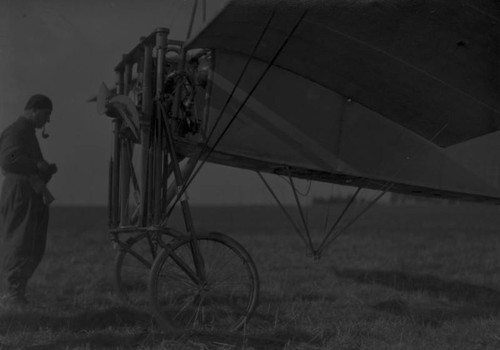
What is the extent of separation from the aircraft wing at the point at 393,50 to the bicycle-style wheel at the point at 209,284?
6.21 ft

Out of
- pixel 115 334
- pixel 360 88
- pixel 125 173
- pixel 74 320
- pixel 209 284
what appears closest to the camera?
pixel 115 334

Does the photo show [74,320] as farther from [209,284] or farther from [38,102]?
[38,102]

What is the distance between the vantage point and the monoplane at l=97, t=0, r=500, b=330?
185 inches

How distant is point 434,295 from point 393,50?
4.36 meters

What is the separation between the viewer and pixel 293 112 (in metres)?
5.96

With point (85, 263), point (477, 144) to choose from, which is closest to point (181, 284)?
point (477, 144)

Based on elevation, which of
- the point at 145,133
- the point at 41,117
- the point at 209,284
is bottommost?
the point at 209,284

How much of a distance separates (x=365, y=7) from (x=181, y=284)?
297 cm

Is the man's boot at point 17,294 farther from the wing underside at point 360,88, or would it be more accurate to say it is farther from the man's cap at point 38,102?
the wing underside at point 360,88

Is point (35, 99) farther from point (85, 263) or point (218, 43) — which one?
point (85, 263)

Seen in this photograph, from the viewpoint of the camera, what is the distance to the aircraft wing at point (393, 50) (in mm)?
4398

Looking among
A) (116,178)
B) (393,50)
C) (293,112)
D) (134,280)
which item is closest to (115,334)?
(116,178)

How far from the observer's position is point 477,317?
6.62 m

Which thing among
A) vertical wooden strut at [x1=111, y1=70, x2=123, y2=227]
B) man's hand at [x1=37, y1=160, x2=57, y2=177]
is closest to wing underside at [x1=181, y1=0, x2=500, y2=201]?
vertical wooden strut at [x1=111, y1=70, x2=123, y2=227]
